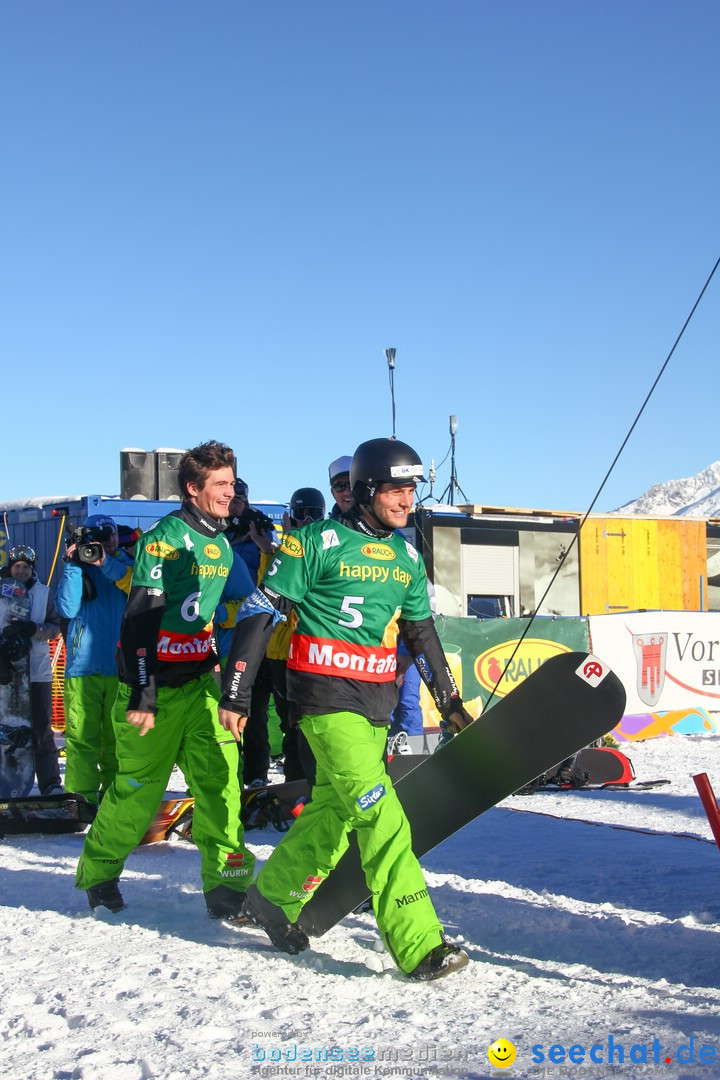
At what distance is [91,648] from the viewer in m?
7.14

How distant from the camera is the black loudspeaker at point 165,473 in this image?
14.5 m

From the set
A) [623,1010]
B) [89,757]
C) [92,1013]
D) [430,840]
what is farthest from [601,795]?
[92,1013]

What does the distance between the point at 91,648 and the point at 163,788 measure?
8.59ft

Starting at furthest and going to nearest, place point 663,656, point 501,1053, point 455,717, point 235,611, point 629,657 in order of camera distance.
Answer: point 663,656 → point 629,657 → point 235,611 → point 455,717 → point 501,1053

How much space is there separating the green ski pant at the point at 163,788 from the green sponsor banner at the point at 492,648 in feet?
21.8

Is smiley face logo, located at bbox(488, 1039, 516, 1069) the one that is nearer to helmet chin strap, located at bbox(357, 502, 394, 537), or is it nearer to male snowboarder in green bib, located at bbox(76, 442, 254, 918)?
male snowboarder in green bib, located at bbox(76, 442, 254, 918)

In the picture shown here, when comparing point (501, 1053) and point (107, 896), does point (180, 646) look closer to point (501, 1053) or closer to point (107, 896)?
point (107, 896)

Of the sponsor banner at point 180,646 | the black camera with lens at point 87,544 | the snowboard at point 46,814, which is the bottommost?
the snowboard at point 46,814

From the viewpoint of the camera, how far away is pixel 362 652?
161 inches

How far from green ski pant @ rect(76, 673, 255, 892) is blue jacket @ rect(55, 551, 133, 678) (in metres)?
2.41

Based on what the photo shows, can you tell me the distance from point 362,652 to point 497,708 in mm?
559

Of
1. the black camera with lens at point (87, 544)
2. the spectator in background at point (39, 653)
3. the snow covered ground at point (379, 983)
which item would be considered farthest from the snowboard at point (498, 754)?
the spectator in background at point (39, 653)

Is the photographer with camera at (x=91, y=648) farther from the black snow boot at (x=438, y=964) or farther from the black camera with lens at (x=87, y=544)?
the black snow boot at (x=438, y=964)

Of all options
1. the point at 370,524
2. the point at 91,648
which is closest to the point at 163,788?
the point at 370,524
